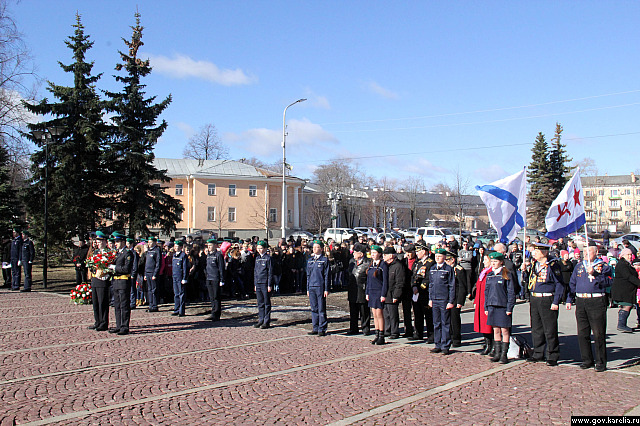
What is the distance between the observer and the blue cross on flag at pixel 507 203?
1125cm

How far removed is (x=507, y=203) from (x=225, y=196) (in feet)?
182

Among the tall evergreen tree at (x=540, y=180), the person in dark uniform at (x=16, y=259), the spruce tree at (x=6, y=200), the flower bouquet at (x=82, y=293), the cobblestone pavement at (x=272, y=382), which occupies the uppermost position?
the tall evergreen tree at (x=540, y=180)

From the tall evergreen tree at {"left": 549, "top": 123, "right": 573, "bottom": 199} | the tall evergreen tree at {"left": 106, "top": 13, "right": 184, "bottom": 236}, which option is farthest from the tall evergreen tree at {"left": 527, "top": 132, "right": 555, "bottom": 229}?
the tall evergreen tree at {"left": 106, "top": 13, "right": 184, "bottom": 236}

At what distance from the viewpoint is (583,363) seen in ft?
27.9

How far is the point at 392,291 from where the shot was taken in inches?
427

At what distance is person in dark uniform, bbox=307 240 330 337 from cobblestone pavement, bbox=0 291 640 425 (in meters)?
0.39

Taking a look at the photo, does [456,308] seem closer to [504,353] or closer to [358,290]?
[504,353]

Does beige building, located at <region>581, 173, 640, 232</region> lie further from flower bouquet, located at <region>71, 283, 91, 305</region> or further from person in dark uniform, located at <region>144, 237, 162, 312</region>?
flower bouquet, located at <region>71, 283, 91, 305</region>

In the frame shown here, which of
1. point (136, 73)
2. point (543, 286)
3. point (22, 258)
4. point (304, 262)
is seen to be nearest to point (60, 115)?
point (136, 73)

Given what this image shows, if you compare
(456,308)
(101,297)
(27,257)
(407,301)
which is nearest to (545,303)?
(456,308)

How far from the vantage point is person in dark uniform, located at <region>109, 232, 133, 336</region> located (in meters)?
11.3

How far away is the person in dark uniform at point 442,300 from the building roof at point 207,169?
55816 millimetres

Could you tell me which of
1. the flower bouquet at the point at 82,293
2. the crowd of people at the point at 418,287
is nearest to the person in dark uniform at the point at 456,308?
the crowd of people at the point at 418,287

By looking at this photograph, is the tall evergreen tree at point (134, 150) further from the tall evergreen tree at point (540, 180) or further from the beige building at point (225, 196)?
the tall evergreen tree at point (540, 180)
